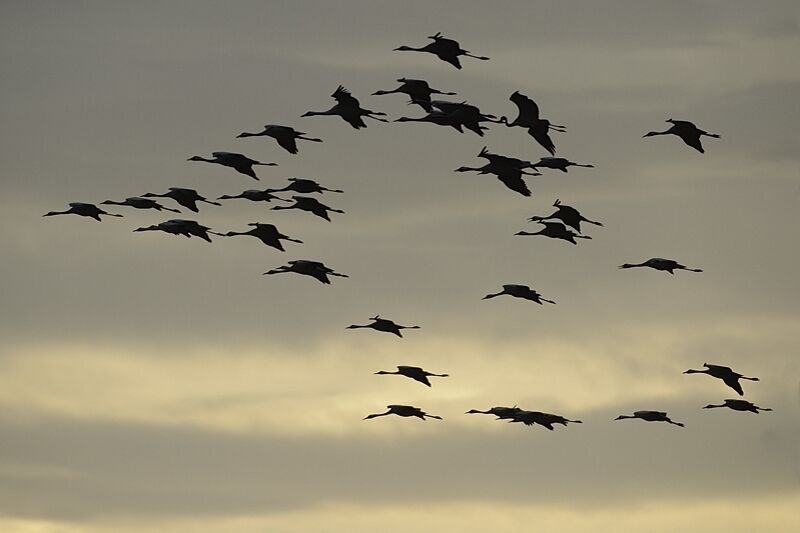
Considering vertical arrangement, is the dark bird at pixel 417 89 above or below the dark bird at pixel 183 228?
above

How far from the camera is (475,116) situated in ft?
483

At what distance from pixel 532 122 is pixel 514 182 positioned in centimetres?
415

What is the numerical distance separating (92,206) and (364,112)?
16099mm

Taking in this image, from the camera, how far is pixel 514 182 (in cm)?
15088

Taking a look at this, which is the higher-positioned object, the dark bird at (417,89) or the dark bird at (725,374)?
the dark bird at (417,89)

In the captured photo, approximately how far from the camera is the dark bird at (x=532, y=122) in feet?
481

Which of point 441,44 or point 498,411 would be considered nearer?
point 441,44

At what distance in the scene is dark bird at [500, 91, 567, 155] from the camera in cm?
14675

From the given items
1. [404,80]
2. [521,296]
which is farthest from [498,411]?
[404,80]

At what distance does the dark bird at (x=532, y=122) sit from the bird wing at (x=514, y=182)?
109 inches

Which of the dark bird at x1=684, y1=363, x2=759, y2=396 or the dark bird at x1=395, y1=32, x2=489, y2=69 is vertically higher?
the dark bird at x1=395, y1=32, x2=489, y2=69

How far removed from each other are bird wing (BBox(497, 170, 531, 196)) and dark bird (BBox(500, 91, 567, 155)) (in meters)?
2.77

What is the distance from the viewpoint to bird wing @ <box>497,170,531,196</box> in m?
151

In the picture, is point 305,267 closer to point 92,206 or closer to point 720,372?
point 92,206
